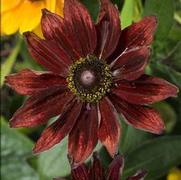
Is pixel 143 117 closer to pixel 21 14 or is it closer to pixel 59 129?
pixel 59 129

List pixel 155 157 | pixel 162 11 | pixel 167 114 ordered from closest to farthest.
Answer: pixel 162 11, pixel 155 157, pixel 167 114

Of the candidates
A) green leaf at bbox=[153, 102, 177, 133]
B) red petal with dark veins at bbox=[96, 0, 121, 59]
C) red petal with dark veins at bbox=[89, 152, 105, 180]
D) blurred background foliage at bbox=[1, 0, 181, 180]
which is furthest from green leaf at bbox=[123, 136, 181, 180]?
red petal with dark veins at bbox=[96, 0, 121, 59]

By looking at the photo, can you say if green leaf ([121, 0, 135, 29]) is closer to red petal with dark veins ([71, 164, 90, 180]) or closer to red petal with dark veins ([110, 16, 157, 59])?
red petal with dark veins ([110, 16, 157, 59])

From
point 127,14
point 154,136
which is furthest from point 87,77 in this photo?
point 154,136

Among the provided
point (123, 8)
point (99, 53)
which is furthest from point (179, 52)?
point (99, 53)

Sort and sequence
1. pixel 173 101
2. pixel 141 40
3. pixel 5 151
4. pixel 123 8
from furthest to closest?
pixel 5 151, pixel 173 101, pixel 123 8, pixel 141 40

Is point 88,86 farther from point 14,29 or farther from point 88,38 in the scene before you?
point 14,29
